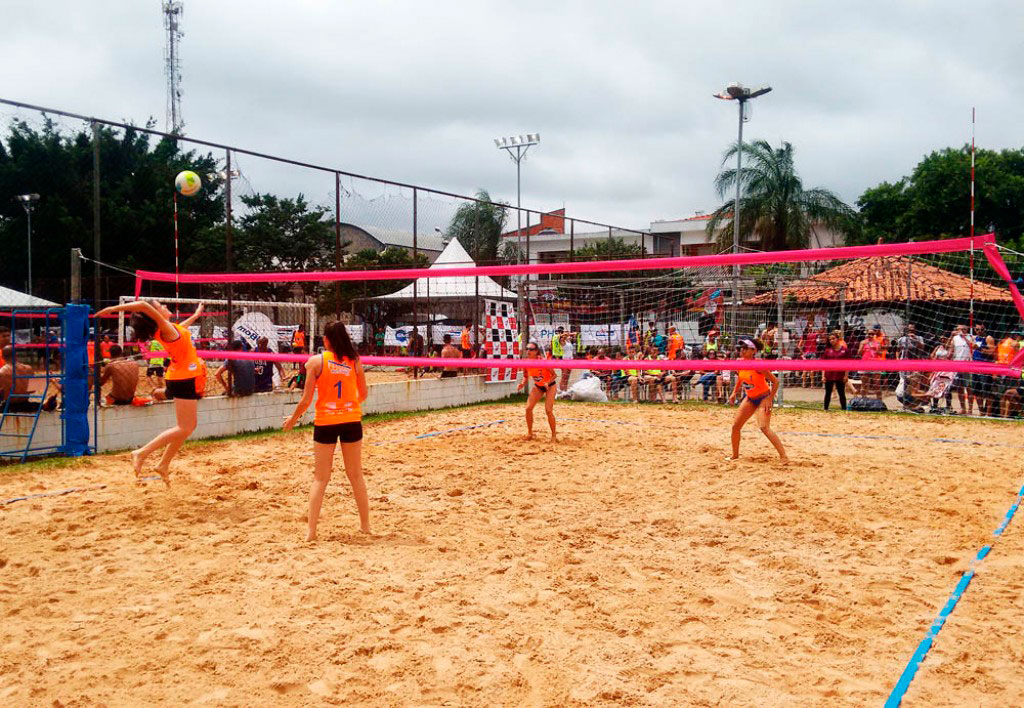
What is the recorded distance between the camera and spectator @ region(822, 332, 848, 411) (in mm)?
13195

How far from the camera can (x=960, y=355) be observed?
13.0 meters

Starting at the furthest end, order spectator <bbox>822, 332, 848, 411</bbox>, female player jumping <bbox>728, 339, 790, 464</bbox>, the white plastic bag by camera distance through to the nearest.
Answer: the white plastic bag, spectator <bbox>822, 332, 848, 411</bbox>, female player jumping <bbox>728, 339, 790, 464</bbox>

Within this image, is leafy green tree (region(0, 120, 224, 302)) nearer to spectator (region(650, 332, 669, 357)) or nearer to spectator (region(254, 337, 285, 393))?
spectator (region(254, 337, 285, 393))

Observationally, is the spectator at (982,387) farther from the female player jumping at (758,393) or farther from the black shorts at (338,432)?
the black shorts at (338,432)

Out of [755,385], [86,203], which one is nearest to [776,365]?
[755,385]

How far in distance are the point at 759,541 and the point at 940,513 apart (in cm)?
182

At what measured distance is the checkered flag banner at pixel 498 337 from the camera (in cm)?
1566

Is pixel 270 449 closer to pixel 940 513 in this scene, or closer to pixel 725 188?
pixel 940 513

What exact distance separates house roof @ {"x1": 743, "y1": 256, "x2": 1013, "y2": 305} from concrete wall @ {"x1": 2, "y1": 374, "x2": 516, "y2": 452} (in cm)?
587

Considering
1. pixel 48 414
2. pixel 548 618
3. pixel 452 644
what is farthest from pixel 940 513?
pixel 48 414

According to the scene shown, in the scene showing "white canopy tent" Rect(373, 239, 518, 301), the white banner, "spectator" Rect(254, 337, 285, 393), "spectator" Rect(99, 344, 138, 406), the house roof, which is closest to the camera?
"spectator" Rect(99, 344, 138, 406)

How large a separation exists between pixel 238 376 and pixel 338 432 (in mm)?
6140

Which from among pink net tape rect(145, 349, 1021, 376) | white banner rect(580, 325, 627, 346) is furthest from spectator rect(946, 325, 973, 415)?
pink net tape rect(145, 349, 1021, 376)

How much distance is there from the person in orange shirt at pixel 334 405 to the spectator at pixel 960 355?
34.0 feet
